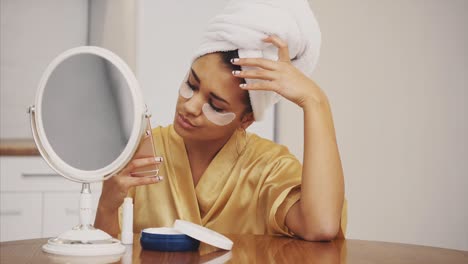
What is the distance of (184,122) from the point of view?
1206mm

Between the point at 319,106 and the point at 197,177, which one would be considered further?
the point at 197,177

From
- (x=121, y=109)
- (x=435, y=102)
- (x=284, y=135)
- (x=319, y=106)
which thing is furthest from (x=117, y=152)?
(x=435, y=102)

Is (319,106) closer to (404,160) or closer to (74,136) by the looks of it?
(74,136)

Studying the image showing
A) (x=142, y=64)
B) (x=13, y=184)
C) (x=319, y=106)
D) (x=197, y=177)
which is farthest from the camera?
(x=142, y=64)

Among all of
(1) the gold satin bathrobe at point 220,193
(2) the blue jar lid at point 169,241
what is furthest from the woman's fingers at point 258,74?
(2) the blue jar lid at point 169,241

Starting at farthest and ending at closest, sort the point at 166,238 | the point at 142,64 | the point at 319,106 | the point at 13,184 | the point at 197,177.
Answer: the point at 142,64, the point at 13,184, the point at 197,177, the point at 319,106, the point at 166,238

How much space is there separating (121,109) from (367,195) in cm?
173

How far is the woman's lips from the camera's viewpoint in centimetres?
120

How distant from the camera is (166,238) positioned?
0.86 metres

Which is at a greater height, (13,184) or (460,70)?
(460,70)

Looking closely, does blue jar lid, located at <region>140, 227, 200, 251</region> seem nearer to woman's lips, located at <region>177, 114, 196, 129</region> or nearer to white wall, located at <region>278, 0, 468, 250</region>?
woman's lips, located at <region>177, 114, 196, 129</region>

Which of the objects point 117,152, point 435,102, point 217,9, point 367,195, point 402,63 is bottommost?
point 367,195

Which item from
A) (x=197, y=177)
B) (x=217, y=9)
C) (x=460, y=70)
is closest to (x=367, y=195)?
(x=460, y=70)

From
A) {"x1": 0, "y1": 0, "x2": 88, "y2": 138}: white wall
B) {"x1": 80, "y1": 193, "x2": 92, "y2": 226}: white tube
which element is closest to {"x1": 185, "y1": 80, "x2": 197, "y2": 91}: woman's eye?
{"x1": 80, "y1": 193, "x2": 92, "y2": 226}: white tube
